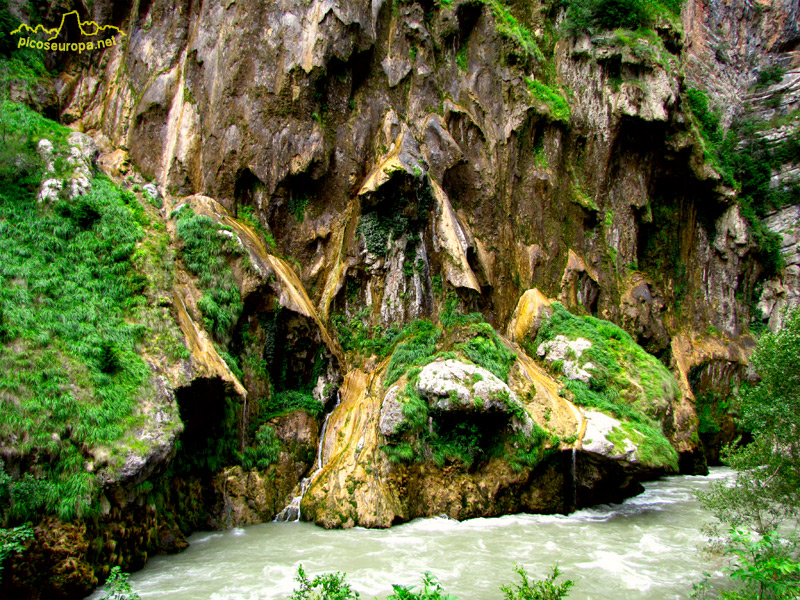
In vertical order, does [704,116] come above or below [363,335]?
above

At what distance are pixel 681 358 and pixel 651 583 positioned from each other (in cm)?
1640

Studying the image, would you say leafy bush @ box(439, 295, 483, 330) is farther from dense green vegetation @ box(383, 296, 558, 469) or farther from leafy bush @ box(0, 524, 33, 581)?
leafy bush @ box(0, 524, 33, 581)

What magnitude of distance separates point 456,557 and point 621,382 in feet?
28.8

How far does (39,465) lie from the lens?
27.5 feet

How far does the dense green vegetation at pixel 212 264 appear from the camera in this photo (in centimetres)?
1362

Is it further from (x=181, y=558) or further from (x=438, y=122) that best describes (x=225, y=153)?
(x=181, y=558)

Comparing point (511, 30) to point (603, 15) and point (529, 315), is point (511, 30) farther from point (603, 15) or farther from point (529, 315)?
point (529, 315)

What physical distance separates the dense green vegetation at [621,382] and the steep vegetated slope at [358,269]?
0.32 ft

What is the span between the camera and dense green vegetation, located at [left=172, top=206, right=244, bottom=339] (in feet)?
44.7

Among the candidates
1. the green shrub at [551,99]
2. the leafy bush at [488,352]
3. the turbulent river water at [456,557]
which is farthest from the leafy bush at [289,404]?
the green shrub at [551,99]

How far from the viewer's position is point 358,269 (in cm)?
1748

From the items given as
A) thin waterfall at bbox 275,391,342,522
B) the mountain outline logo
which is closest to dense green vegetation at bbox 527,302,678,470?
thin waterfall at bbox 275,391,342,522

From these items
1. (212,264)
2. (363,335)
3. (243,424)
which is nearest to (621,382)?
(363,335)

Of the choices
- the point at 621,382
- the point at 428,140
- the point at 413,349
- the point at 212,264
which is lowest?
the point at 621,382
